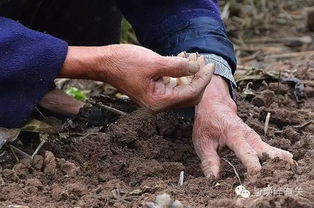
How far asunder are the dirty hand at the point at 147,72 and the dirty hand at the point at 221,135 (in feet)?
0.48

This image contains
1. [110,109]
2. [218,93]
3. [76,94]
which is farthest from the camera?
[76,94]

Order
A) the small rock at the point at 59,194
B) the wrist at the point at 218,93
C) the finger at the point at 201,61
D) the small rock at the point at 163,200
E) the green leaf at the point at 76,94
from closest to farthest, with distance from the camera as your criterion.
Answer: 1. the small rock at the point at 163,200
2. the small rock at the point at 59,194
3. the finger at the point at 201,61
4. the wrist at the point at 218,93
5. the green leaf at the point at 76,94

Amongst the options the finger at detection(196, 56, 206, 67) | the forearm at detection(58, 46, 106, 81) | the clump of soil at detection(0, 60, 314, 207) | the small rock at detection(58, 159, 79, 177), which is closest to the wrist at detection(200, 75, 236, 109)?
the clump of soil at detection(0, 60, 314, 207)

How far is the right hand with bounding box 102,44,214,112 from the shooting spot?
1.81 metres

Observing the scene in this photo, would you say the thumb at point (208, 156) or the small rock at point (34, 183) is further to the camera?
the thumb at point (208, 156)

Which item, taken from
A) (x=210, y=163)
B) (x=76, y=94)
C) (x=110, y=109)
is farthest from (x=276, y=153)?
(x=76, y=94)

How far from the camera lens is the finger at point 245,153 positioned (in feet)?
5.85

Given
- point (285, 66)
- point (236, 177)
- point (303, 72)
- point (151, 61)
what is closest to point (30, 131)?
point (151, 61)

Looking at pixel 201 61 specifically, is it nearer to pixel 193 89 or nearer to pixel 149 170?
pixel 193 89

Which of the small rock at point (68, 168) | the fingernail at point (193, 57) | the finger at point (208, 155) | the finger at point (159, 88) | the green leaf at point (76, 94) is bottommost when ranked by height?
the green leaf at point (76, 94)

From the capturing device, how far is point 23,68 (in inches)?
73.8

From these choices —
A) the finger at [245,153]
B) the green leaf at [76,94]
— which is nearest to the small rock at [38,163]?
Answer: the finger at [245,153]

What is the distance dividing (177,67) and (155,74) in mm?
64

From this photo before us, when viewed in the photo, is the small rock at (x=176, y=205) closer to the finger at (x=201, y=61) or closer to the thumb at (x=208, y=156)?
the thumb at (x=208, y=156)
